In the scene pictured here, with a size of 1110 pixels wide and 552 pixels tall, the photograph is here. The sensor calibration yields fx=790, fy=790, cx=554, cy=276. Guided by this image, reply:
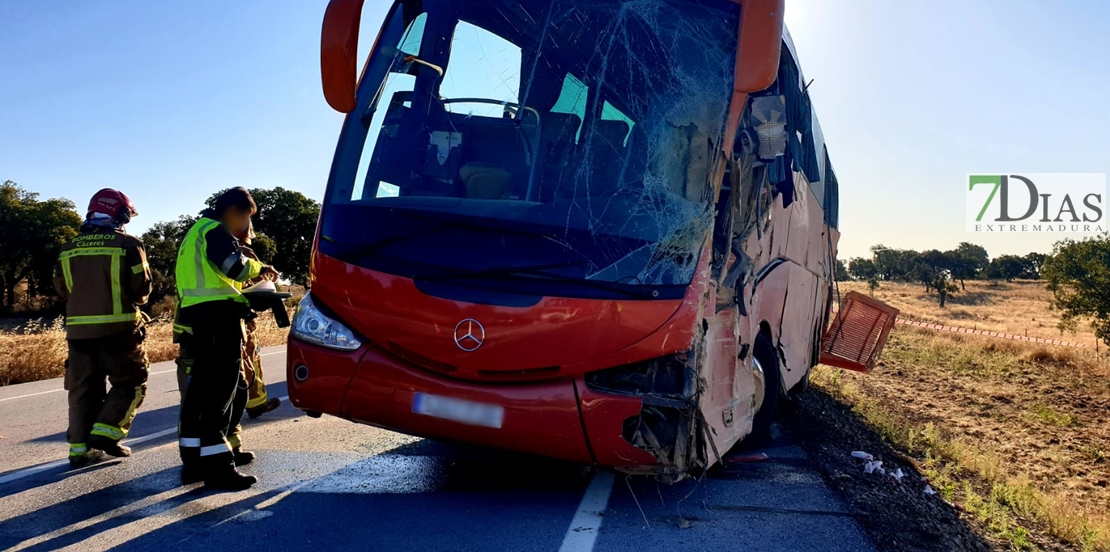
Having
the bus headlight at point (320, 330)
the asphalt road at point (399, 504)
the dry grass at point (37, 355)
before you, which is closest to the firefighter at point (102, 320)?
the asphalt road at point (399, 504)

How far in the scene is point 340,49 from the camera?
4.26m

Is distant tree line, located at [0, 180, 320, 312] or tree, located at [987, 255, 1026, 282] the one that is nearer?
distant tree line, located at [0, 180, 320, 312]

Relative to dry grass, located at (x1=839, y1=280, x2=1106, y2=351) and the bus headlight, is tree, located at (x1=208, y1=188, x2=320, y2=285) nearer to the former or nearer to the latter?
dry grass, located at (x1=839, y1=280, x2=1106, y2=351)

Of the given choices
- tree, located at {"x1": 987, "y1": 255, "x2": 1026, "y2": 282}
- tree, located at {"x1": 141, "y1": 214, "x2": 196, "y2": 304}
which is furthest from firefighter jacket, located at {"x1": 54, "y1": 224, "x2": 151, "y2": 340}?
tree, located at {"x1": 987, "y1": 255, "x2": 1026, "y2": 282}

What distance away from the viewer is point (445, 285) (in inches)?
152

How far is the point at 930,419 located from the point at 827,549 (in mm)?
9016

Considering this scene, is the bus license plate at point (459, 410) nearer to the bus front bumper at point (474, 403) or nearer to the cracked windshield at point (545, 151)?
the bus front bumper at point (474, 403)

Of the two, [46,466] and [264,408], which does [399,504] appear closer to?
[46,466]

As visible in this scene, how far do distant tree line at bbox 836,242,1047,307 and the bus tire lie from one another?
38.9 m

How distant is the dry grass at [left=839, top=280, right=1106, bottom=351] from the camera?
39475mm

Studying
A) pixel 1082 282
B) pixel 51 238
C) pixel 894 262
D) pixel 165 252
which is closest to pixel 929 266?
pixel 894 262

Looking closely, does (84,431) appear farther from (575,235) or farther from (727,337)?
(727,337)

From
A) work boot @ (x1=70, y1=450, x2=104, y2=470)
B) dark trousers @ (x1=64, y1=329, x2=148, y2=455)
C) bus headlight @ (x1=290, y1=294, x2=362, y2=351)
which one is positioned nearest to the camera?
bus headlight @ (x1=290, y1=294, x2=362, y2=351)

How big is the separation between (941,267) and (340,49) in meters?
71.7
